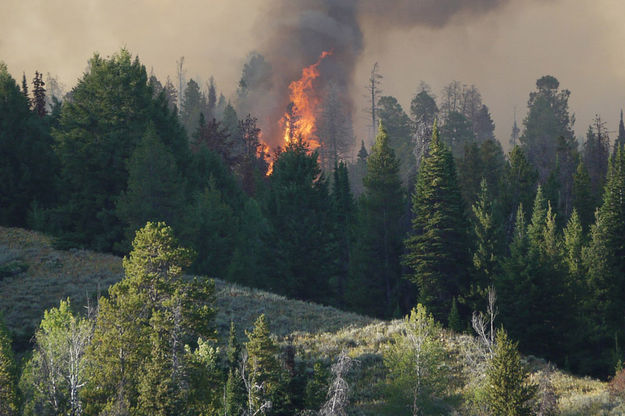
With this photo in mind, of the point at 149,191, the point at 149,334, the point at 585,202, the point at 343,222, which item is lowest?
the point at 149,334

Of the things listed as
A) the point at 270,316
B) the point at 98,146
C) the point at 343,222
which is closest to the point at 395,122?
the point at 343,222

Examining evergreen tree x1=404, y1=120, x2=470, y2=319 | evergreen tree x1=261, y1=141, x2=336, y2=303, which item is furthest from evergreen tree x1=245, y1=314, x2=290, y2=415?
evergreen tree x1=261, y1=141, x2=336, y2=303

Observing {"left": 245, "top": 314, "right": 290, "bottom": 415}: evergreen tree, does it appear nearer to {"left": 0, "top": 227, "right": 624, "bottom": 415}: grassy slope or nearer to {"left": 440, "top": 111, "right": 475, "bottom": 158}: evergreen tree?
{"left": 0, "top": 227, "right": 624, "bottom": 415}: grassy slope

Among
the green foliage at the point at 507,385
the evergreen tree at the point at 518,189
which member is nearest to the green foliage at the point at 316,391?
the green foliage at the point at 507,385

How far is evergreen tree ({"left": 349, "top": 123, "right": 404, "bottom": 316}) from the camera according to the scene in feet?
168

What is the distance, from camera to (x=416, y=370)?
907 inches

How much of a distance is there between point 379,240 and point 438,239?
348 inches

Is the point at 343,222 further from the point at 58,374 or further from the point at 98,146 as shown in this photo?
the point at 58,374

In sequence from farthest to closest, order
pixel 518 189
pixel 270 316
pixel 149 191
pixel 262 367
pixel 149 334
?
1. pixel 518 189
2. pixel 149 191
3. pixel 270 316
4. pixel 262 367
5. pixel 149 334

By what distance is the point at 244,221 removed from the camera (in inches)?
2174

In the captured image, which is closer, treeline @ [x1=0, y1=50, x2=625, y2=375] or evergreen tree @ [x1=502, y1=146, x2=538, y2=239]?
treeline @ [x1=0, y1=50, x2=625, y2=375]

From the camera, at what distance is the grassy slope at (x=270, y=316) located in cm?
2727

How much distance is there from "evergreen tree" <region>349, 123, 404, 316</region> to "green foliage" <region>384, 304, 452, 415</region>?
85.3 feet

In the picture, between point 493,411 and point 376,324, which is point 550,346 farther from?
point 493,411
